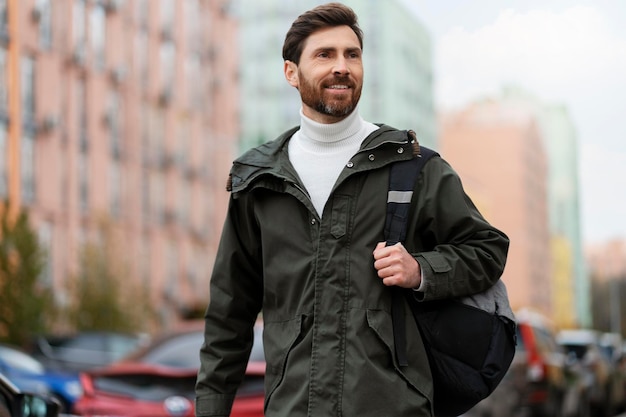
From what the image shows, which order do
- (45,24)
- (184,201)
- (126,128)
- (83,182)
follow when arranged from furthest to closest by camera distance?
(184,201) < (126,128) < (83,182) < (45,24)

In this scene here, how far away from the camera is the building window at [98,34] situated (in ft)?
174

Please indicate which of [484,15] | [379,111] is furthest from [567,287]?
[484,15]

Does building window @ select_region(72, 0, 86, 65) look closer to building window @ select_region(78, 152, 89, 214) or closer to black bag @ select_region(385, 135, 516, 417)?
building window @ select_region(78, 152, 89, 214)

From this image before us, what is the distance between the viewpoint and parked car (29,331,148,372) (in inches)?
887

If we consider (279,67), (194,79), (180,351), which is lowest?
(180,351)

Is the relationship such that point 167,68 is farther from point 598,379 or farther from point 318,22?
point 318,22

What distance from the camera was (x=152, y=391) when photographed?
31.7ft

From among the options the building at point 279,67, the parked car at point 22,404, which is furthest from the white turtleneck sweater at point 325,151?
the building at point 279,67

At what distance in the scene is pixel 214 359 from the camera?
4.10 m

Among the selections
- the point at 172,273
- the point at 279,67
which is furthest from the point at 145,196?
the point at 279,67

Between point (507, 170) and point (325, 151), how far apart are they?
142955 mm

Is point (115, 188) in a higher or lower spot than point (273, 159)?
lower

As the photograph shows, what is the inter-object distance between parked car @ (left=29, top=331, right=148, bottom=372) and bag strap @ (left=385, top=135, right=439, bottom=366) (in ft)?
61.0

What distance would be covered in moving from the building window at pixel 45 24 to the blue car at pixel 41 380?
30839mm
